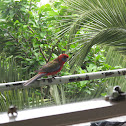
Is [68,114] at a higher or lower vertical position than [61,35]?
lower

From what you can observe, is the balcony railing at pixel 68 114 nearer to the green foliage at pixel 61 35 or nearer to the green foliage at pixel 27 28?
the green foliage at pixel 61 35

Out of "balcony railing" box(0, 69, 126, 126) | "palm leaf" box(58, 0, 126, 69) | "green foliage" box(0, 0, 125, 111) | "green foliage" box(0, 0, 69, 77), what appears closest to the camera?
"balcony railing" box(0, 69, 126, 126)

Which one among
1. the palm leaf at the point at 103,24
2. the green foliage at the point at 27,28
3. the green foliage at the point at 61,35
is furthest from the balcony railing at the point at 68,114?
the green foliage at the point at 27,28

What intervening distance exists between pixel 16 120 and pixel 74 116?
0.11 metres

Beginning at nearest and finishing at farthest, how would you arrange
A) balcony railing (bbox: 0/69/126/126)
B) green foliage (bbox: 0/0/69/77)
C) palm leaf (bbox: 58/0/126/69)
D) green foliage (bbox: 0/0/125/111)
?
1. balcony railing (bbox: 0/69/126/126)
2. green foliage (bbox: 0/0/125/111)
3. palm leaf (bbox: 58/0/126/69)
4. green foliage (bbox: 0/0/69/77)

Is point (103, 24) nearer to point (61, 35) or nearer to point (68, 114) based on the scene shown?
point (61, 35)

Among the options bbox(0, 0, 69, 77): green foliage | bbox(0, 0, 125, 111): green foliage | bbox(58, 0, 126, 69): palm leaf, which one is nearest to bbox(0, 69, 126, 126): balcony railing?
bbox(0, 0, 125, 111): green foliage

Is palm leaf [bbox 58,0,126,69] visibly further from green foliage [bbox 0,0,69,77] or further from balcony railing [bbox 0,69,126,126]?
balcony railing [bbox 0,69,126,126]

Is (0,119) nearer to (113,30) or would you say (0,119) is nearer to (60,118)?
(60,118)

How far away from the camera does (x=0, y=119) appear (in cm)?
34

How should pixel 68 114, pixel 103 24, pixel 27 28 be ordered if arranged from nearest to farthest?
pixel 68 114, pixel 103 24, pixel 27 28

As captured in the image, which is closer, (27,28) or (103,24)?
(103,24)

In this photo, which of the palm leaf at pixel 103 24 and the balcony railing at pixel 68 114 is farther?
the palm leaf at pixel 103 24

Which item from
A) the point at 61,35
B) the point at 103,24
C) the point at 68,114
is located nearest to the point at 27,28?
the point at 61,35
